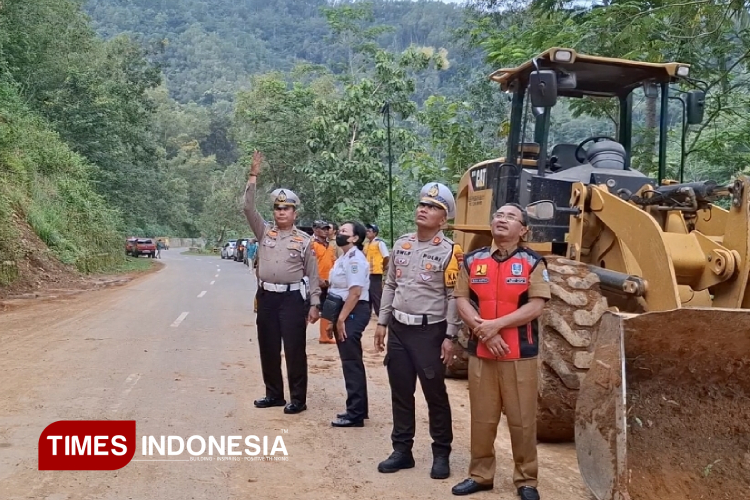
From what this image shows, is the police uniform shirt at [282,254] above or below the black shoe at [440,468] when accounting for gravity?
above

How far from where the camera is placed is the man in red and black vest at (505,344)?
15.7ft

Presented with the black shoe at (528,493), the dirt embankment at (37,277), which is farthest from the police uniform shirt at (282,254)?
the dirt embankment at (37,277)

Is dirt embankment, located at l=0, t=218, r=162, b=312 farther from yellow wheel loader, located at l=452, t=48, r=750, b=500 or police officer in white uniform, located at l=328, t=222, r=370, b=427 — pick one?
yellow wheel loader, located at l=452, t=48, r=750, b=500

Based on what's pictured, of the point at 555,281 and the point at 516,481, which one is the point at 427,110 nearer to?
the point at 555,281

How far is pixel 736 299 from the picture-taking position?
17.2 feet

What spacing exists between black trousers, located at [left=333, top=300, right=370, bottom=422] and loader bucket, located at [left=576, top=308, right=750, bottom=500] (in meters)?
2.50

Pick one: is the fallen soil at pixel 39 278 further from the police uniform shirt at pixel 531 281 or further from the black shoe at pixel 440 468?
the police uniform shirt at pixel 531 281

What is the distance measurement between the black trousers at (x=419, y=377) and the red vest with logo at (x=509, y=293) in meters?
0.50

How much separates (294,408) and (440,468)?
215 cm

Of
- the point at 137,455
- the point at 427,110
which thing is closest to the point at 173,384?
the point at 137,455

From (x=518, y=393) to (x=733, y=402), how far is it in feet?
4.28

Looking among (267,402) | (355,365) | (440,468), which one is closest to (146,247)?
(267,402)

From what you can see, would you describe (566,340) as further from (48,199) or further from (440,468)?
(48,199)

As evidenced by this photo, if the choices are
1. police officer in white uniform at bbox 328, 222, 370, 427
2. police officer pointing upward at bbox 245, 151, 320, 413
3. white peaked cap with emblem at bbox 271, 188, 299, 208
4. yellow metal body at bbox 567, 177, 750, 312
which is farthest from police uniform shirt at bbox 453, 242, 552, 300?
white peaked cap with emblem at bbox 271, 188, 299, 208
